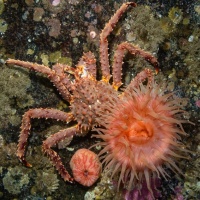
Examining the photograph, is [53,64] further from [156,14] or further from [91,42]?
[156,14]

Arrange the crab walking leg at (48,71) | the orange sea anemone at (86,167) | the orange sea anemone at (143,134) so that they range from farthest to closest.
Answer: the crab walking leg at (48,71) < the orange sea anemone at (86,167) < the orange sea anemone at (143,134)

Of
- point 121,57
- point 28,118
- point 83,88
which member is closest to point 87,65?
point 83,88

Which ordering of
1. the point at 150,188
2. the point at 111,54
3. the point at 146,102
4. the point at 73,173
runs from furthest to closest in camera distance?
the point at 111,54, the point at 73,173, the point at 150,188, the point at 146,102

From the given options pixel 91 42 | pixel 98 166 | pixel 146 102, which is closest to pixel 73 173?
pixel 98 166

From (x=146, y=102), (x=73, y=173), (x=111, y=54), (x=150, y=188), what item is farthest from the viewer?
(x=111, y=54)

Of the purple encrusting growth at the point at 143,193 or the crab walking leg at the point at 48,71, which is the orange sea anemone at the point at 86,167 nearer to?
→ the purple encrusting growth at the point at 143,193


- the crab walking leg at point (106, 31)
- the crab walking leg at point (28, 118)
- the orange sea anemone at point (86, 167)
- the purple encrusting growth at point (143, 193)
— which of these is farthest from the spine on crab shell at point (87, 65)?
the purple encrusting growth at point (143, 193)
